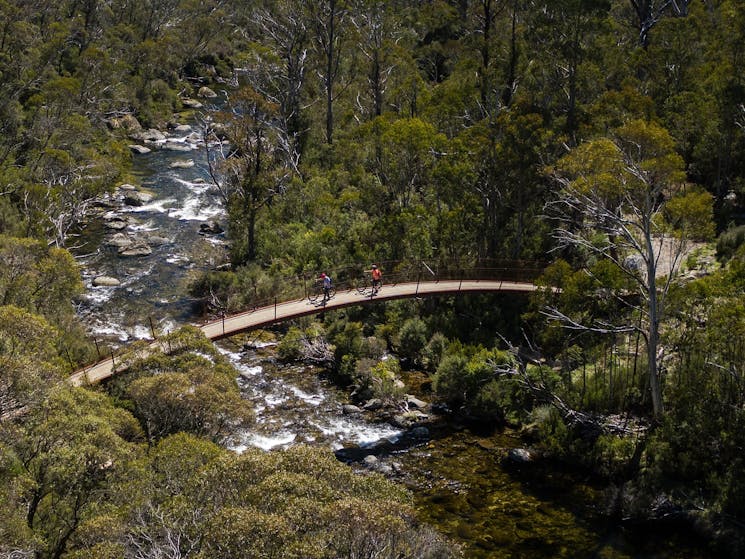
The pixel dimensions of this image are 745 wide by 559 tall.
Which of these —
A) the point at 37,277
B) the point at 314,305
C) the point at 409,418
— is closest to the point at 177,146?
the point at 37,277

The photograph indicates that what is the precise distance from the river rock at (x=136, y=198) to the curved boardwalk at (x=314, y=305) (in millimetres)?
24030

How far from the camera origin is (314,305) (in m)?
27.9

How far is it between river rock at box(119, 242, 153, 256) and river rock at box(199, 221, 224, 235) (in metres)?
3.76

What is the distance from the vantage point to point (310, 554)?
466 inches

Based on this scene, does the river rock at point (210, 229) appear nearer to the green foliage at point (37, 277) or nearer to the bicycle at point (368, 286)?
the bicycle at point (368, 286)

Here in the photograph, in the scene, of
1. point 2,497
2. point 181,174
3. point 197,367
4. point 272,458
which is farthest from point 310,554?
point 181,174

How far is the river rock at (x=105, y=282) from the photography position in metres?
36.6

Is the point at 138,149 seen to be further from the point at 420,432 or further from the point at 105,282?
the point at 420,432

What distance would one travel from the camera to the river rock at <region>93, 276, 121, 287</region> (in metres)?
36.6

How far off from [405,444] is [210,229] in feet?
78.8

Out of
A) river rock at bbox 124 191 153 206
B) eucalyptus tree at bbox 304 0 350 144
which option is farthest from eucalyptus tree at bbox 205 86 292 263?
eucalyptus tree at bbox 304 0 350 144

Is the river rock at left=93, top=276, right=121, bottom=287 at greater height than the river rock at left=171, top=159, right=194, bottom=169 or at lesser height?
lesser

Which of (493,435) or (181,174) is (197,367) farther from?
(181,174)

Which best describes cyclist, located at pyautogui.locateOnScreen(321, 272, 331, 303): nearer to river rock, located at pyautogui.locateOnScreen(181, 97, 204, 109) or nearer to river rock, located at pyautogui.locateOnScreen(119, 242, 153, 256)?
river rock, located at pyautogui.locateOnScreen(119, 242, 153, 256)
